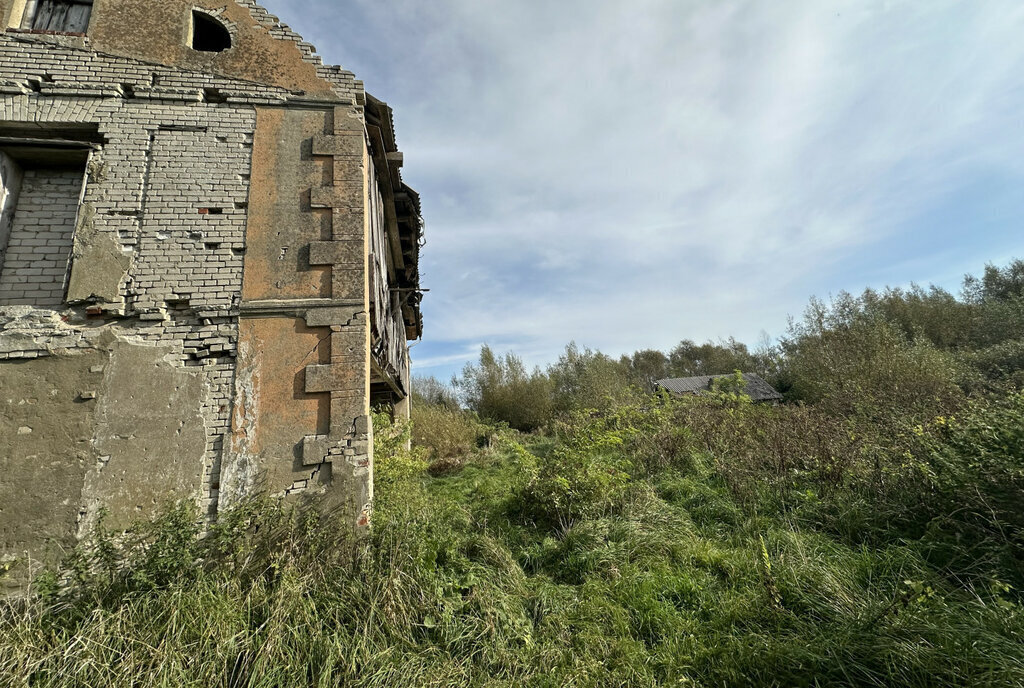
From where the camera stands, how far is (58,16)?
222 inches

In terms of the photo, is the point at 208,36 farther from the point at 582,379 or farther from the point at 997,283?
the point at 997,283

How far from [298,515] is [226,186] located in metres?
4.20

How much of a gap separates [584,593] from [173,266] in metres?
5.92

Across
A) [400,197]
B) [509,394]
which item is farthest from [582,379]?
[400,197]

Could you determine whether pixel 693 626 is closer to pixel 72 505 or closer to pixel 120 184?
pixel 72 505

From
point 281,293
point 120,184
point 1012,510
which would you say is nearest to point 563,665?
point 1012,510

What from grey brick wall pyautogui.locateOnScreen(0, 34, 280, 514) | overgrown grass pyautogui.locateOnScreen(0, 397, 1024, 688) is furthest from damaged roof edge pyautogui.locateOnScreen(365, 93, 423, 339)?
overgrown grass pyautogui.locateOnScreen(0, 397, 1024, 688)

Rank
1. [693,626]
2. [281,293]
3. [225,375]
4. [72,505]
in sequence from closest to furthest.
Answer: [693,626] → [72,505] → [225,375] → [281,293]

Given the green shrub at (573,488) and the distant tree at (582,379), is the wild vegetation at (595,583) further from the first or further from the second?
the distant tree at (582,379)

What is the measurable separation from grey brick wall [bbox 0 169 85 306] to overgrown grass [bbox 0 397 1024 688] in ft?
10.3

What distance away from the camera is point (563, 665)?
121 inches

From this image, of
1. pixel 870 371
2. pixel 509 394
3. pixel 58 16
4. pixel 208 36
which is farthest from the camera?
pixel 509 394

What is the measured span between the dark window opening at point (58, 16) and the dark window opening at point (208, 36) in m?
1.25

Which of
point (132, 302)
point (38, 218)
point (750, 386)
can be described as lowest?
point (750, 386)
